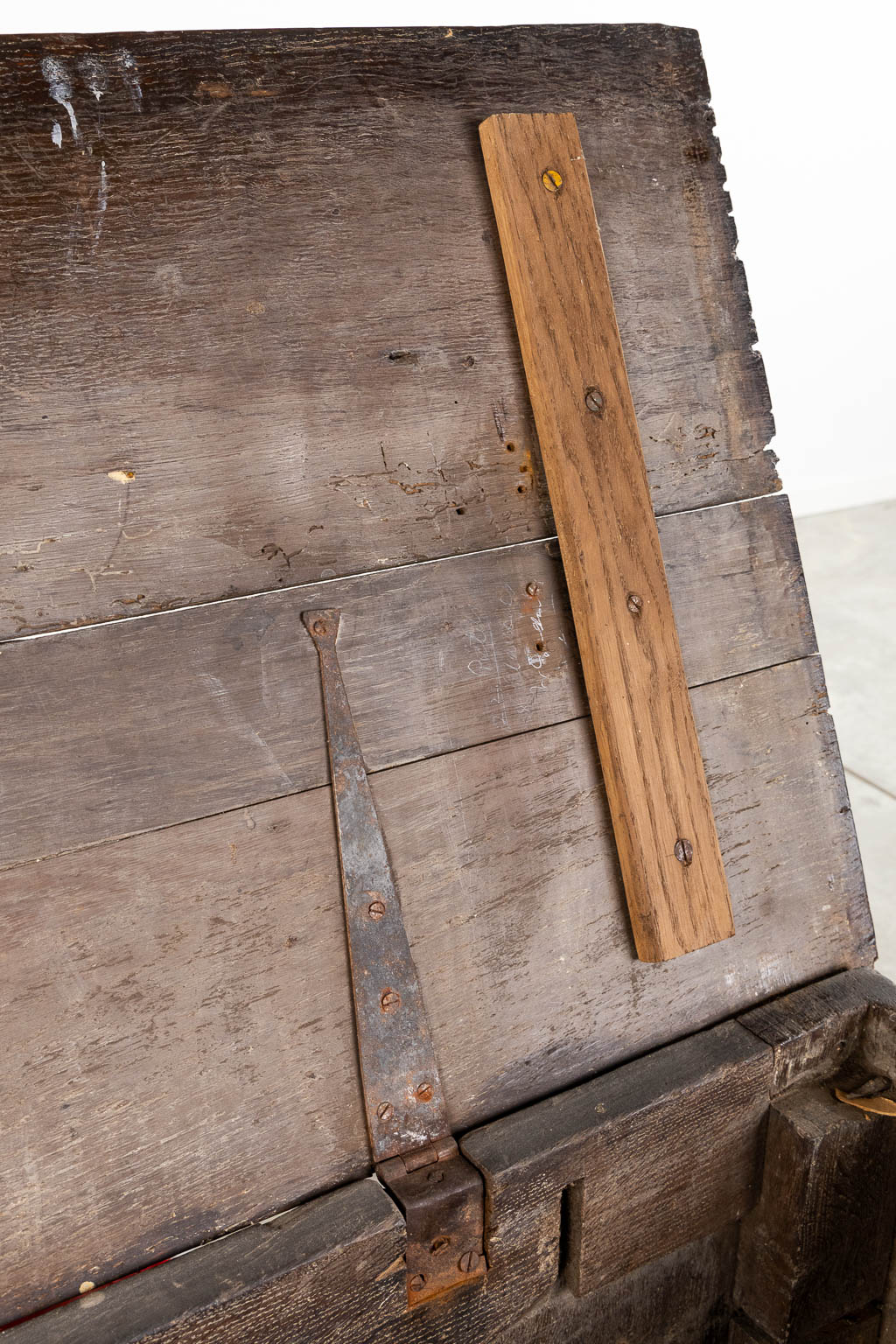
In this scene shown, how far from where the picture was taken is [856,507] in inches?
197

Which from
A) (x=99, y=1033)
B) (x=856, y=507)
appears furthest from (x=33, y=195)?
(x=856, y=507)

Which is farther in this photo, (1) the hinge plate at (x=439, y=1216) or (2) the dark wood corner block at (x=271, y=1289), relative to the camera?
(1) the hinge plate at (x=439, y=1216)

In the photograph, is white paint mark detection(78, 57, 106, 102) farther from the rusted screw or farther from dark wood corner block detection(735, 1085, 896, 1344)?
dark wood corner block detection(735, 1085, 896, 1344)

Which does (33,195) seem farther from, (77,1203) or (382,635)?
(77,1203)

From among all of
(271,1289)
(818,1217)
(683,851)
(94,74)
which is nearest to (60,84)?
(94,74)

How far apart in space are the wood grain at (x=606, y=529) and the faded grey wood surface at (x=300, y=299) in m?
0.05

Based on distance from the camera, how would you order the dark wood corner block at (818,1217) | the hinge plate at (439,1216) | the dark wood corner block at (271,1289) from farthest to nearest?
the dark wood corner block at (818,1217) → the hinge plate at (439,1216) → the dark wood corner block at (271,1289)

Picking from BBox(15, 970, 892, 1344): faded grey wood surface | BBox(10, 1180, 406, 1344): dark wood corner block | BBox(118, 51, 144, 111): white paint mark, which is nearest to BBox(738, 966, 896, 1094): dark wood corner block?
BBox(15, 970, 892, 1344): faded grey wood surface

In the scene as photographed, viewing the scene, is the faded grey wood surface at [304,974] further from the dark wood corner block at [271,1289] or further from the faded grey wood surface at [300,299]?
the faded grey wood surface at [300,299]

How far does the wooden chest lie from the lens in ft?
3.29

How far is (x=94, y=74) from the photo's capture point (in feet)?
3.31

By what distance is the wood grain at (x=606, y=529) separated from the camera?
1.18 meters

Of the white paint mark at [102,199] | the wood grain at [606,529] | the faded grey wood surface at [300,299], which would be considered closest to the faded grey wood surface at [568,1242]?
the wood grain at [606,529]

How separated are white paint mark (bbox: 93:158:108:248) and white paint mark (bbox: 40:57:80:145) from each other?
0.10ft
